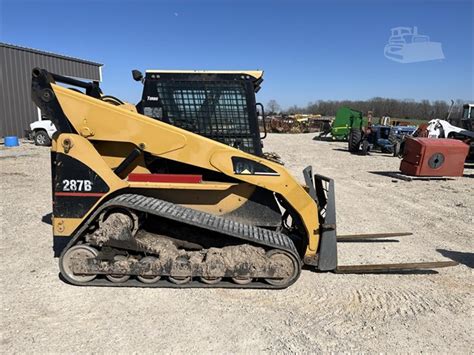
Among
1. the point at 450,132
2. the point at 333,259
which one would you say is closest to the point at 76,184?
the point at 333,259

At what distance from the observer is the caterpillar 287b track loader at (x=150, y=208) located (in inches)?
146

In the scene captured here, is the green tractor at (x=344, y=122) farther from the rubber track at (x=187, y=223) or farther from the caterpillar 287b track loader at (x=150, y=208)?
the rubber track at (x=187, y=223)

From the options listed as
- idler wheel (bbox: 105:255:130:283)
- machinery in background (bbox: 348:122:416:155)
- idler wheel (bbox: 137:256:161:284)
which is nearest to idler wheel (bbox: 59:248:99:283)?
idler wheel (bbox: 105:255:130:283)

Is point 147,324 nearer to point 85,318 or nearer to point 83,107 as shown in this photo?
point 85,318

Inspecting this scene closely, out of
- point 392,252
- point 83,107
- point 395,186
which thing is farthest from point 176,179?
point 395,186

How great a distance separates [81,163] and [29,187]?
5.92 meters

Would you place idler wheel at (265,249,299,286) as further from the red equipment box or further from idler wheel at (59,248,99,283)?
the red equipment box

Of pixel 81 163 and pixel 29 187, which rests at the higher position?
pixel 81 163

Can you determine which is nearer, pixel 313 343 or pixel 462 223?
pixel 313 343

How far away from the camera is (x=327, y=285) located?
3979mm

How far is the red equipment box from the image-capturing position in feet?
34.2

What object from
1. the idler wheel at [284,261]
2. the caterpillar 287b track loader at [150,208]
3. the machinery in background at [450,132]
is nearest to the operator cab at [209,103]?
the caterpillar 287b track loader at [150,208]

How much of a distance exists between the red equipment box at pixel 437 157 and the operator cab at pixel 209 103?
796 centimetres

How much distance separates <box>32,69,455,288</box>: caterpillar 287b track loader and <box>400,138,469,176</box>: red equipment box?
304 inches
